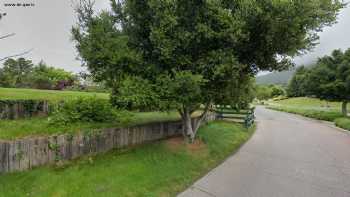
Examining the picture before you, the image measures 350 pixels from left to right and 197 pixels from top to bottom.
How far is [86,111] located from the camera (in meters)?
7.06

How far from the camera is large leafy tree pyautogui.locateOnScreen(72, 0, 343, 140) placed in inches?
204

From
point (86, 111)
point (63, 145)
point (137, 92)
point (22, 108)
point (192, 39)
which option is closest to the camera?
point (63, 145)

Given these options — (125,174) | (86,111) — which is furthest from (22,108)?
(125,174)

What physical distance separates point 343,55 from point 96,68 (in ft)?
68.1

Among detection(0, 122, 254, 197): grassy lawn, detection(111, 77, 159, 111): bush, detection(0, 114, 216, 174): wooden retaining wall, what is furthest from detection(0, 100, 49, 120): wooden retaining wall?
detection(111, 77, 159, 111): bush

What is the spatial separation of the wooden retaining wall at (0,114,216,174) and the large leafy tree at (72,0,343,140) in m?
1.50

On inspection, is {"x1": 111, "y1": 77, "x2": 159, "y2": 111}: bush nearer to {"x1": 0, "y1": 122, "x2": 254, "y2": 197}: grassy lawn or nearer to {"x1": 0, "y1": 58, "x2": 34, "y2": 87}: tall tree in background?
{"x1": 0, "y1": 122, "x2": 254, "y2": 197}: grassy lawn

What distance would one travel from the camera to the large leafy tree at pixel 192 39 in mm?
5191

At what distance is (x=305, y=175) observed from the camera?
5.48 metres

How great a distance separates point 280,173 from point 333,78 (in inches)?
642

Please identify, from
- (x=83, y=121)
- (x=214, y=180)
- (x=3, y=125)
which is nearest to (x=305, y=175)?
(x=214, y=180)

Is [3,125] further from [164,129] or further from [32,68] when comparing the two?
[32,68]

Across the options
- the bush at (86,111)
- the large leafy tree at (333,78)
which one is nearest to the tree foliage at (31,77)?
the bush at (86,111)

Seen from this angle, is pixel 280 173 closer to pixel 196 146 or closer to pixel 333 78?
pixel 196 146
